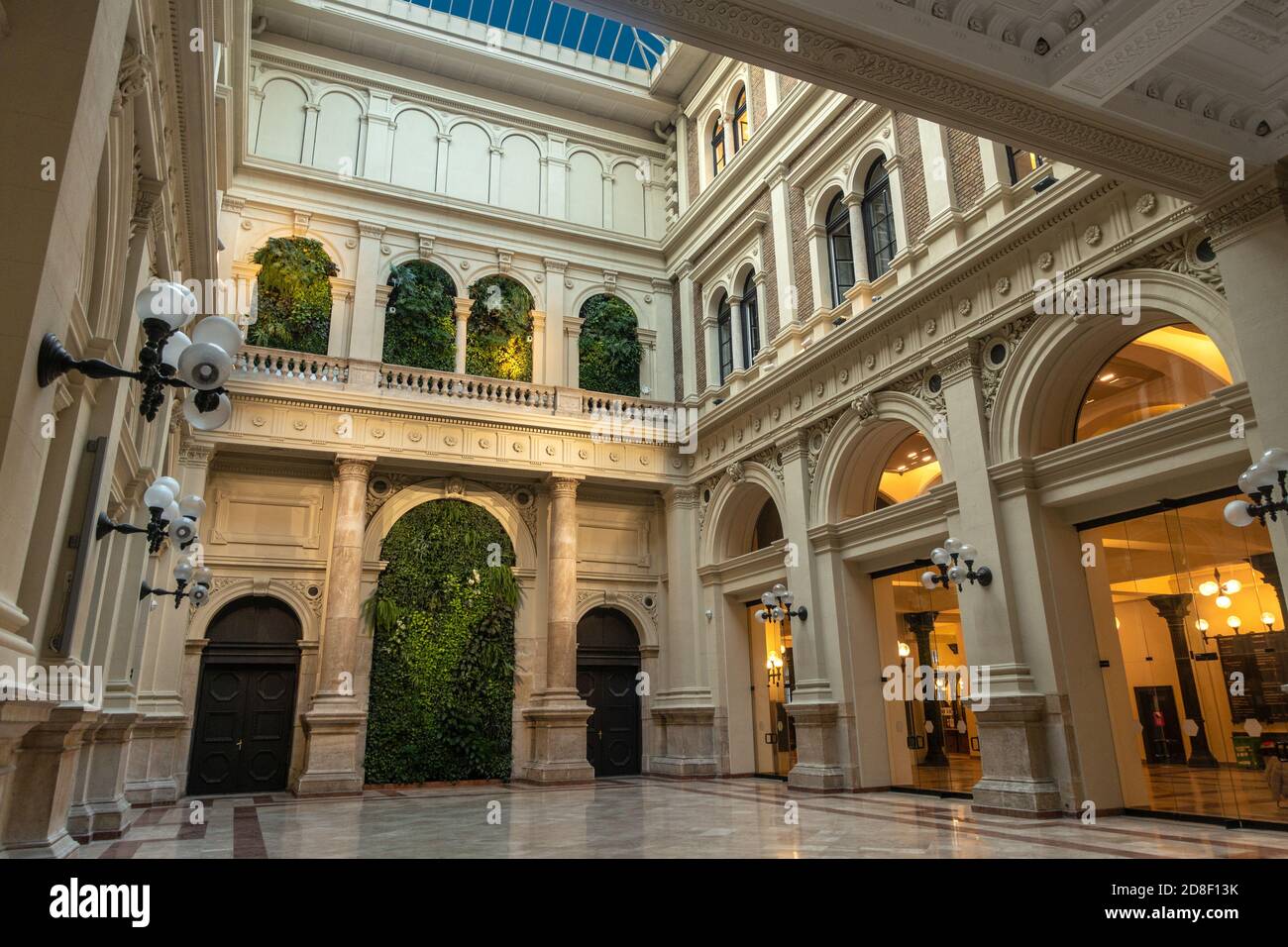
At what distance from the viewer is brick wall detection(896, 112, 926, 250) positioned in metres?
12.2

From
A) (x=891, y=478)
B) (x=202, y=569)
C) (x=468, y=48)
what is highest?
(x=468, y=48)

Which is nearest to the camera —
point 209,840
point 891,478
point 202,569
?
point 209,840

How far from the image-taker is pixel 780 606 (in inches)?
538

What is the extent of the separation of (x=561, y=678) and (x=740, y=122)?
38.4ft

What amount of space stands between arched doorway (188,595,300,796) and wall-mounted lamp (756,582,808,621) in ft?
27.7

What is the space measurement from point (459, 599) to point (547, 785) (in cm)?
382

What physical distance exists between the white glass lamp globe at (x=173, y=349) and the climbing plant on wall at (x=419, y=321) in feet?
38.3

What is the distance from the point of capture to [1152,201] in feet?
29.1

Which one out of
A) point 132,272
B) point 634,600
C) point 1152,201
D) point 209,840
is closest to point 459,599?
point 634,600

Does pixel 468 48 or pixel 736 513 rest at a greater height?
pixel 468 48

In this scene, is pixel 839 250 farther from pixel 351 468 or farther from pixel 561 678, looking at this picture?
pixel 351 468

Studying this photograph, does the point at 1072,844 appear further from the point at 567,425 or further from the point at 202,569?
the point at 567,425

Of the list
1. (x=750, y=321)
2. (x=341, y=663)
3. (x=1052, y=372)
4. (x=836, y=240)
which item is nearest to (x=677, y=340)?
(x=750, y=321)

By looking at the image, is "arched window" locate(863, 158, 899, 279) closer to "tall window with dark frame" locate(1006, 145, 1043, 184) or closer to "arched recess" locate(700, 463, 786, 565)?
"tall window with dark frame" locate(1006, 145, 1043, 184)
